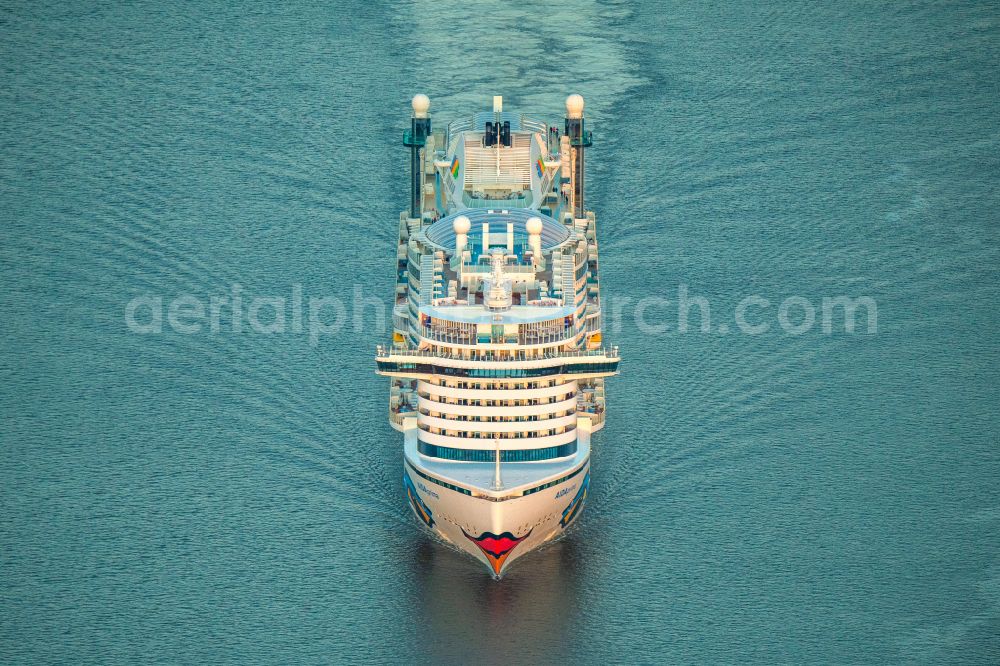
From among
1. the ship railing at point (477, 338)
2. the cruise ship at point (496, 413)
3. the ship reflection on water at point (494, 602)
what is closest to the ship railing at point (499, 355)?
the cruise ship at point (496, 413)

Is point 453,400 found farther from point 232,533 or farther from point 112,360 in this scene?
point 112,360

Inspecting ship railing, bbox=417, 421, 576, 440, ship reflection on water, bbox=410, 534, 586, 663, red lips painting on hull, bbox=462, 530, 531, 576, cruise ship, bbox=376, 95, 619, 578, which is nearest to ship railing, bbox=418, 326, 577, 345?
cruise ship, bbox=376, 95, 619, 578

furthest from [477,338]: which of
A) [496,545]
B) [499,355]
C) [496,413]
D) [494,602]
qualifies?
[494,602]

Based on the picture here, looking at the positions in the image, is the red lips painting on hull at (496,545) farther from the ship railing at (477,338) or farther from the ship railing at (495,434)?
the ship railing at (477,338)

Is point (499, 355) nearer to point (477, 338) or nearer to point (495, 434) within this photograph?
point (477, 338)

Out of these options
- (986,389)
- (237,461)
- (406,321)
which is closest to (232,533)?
(237,461)

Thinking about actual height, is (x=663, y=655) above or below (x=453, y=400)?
below

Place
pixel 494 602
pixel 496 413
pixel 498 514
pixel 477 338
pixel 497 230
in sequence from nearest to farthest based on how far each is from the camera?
pixel 498 514, pixel 494 602, pixel 496 413, pixel 477 338, pixel 497 230

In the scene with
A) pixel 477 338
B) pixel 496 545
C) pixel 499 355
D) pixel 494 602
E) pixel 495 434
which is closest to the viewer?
pixel 494 602
